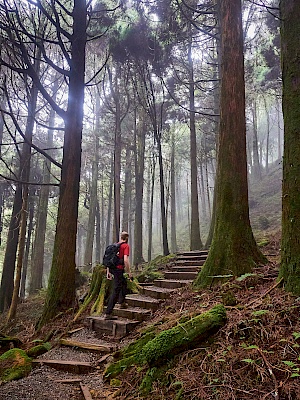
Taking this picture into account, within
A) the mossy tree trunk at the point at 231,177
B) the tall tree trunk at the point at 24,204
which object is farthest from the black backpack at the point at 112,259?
the tall tree trunk at the point at 24,204

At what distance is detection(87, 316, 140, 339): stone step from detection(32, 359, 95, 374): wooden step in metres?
1.26

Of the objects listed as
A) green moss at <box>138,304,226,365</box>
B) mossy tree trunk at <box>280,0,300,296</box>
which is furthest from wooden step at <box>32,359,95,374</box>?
mossy tree trunk at <box>280,0,300,296</box>

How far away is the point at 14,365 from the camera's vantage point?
502cm

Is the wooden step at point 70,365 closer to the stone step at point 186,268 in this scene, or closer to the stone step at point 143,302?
the stone step at point 143,302

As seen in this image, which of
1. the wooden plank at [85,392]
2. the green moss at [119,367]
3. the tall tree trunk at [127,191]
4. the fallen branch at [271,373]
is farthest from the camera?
the tall tree trunk at [127,191]

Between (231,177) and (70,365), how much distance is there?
4647 mm

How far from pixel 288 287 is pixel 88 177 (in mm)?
22477

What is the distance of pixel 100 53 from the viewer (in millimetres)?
14875

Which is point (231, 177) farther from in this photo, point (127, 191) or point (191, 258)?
point (127, 191)

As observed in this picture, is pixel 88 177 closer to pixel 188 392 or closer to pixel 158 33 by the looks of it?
pixel 158 33

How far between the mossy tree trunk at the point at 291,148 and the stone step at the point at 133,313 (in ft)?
10.8

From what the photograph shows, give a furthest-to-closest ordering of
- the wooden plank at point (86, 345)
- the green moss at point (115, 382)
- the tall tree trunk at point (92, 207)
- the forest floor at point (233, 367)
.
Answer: the tall tree trunk at point (92, 207)
the wooden plank at point (86, 345)
the green moss at point (115, 382)
the forest floor at point (233, 367)

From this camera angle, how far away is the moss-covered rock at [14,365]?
468 centimetres

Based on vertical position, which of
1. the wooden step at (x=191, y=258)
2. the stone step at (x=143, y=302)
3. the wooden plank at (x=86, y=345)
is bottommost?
the wooden plank at (x=86, y=345)
